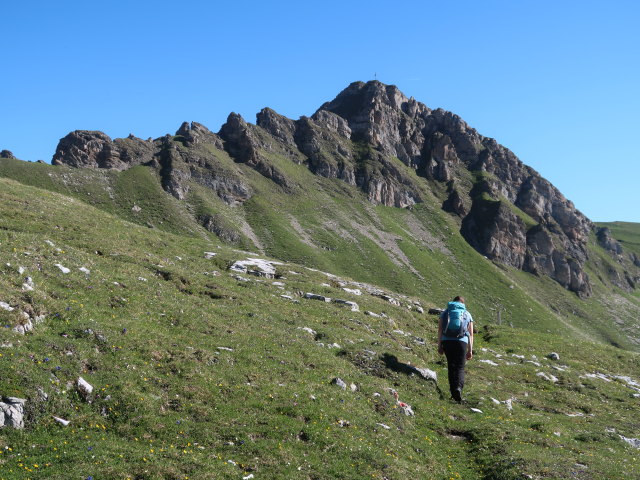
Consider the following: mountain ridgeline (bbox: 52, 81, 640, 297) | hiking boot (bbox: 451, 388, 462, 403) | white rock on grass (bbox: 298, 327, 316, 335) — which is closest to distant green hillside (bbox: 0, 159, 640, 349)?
mountain ridgeline (bbox: 52, 81, 640, 297)

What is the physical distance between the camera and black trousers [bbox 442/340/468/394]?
70.1 ft

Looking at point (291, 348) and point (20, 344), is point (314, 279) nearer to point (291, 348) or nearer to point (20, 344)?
point (291, 348)

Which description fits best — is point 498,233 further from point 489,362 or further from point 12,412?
point 12,412

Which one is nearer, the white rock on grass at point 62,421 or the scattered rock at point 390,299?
the white rock on grass at point 62,421

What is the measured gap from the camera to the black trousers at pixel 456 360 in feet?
70.1

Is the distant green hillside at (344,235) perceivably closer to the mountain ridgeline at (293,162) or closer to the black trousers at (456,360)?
the mountain ridgeline at (293,162)

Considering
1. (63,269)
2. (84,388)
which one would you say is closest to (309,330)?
(63,269)

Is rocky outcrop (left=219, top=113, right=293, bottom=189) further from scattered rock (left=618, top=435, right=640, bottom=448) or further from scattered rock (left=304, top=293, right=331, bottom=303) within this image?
scattered rock (left=618, top=435, right=640, bottom=448)

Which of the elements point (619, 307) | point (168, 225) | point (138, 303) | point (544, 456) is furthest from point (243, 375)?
point (619, 307)

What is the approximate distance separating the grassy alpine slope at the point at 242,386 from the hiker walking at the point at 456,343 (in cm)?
104

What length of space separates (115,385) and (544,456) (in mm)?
14623

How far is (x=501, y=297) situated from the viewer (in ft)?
438

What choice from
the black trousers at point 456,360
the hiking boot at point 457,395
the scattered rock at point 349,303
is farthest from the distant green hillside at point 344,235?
the hiking boot at point 457,395

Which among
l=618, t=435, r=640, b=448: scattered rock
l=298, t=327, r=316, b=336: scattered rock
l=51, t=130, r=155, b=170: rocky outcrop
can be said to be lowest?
l=618, t=435, r=640, b=448: scattered rock
